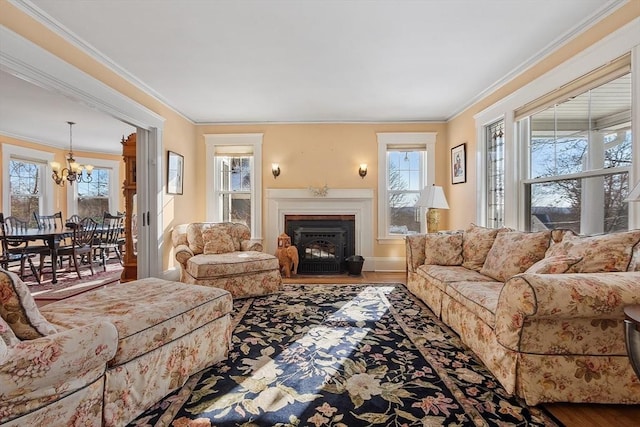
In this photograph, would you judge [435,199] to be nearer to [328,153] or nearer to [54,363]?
[328,153]

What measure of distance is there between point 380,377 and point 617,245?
164 centimetres

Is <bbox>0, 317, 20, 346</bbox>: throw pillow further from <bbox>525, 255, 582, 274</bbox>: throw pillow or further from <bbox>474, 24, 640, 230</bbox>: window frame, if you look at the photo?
<bbox>474, 24, 640, 230</bbox>: window frame

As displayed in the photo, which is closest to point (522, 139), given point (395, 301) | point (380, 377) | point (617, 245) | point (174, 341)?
point (617, 245)

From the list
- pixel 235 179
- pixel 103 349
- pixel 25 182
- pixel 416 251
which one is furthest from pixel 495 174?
pixel 25 182

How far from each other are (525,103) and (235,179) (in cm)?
418

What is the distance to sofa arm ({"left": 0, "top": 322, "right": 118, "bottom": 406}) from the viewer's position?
3.59 feet

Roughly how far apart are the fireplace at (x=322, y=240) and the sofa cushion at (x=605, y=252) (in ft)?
11.0

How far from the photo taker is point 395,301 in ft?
11.5

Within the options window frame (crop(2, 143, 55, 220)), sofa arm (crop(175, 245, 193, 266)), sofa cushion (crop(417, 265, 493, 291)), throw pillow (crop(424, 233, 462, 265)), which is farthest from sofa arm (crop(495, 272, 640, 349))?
window frame (crop(2, 143, 55, 220))

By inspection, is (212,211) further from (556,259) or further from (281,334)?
(556,259)

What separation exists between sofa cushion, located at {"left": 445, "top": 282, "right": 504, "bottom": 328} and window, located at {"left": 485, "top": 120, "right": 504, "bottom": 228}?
1583 millimetres

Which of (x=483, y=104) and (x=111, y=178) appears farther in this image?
(x=111, y=178)

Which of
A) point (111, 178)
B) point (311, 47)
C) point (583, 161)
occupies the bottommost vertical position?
point (583, 161)

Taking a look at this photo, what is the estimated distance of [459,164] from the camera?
15.2 feet
